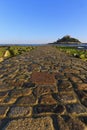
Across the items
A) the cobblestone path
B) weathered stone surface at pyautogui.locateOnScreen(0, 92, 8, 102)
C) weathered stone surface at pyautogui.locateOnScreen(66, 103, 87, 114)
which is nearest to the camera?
the cobblestone path

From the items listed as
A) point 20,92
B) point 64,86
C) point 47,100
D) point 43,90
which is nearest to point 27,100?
point 47,100

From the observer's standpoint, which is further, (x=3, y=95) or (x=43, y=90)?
(x=43, y=90)

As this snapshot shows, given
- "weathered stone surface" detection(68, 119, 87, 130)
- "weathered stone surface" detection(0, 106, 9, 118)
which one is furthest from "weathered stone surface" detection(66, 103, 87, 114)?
"weathered stone surface" detection(0, 106, 9, 118)

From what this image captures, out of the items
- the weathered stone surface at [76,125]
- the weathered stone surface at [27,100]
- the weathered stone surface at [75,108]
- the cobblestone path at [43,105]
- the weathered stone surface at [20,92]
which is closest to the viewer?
the weathered stone surface at [76,125]

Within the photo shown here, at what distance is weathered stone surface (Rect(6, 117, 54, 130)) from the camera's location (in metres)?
2.43

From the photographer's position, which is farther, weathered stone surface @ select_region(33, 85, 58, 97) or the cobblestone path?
weathered stone surface @ select_region(33, 85, 58, 97)

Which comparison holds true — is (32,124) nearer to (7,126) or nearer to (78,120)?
(7,126)

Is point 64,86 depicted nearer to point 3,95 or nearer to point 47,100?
point 47,100

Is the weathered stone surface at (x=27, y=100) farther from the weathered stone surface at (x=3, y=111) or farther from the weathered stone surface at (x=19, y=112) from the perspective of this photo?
the weathered stone surface at (x=3, y=111)

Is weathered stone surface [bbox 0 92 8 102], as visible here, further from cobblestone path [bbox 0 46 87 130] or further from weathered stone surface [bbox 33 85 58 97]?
weathered stone surface [bbox 33 85 58 97]

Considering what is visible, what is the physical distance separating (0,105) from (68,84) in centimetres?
196

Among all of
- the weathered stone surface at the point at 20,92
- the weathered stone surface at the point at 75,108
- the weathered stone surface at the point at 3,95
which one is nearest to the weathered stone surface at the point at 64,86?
the weathered stone surface at the point at 20,92

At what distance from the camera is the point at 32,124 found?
8.34 feet

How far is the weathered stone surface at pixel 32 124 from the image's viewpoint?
2430 millimetres
